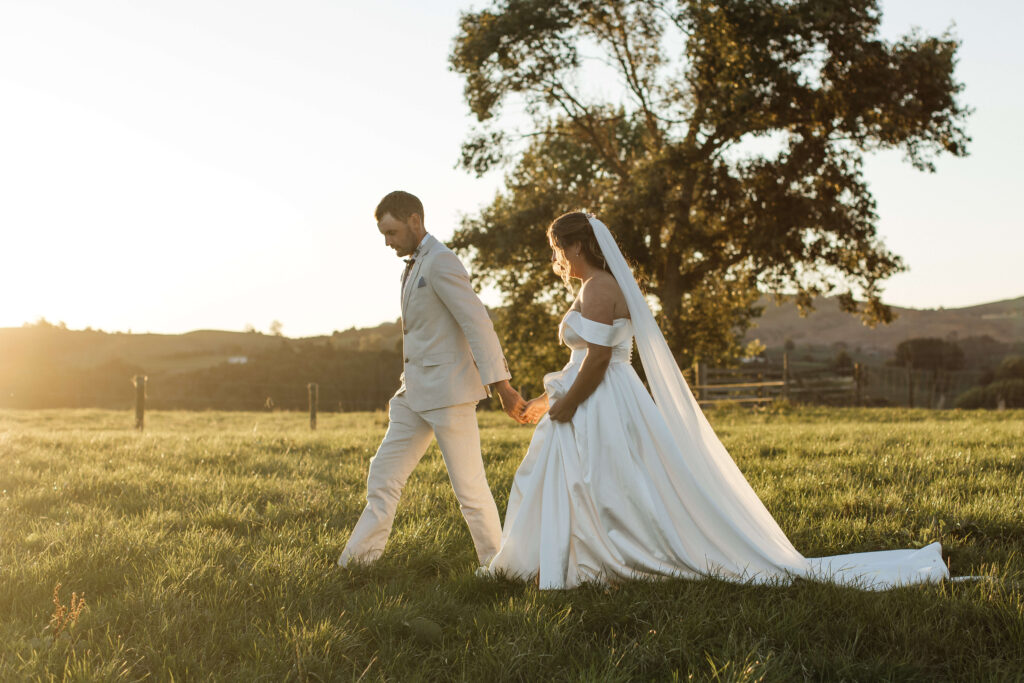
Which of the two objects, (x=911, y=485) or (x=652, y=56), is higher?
(x=652, y=56)

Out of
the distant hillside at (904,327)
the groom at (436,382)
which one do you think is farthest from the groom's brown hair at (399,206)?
the distant hillside at (904,327)

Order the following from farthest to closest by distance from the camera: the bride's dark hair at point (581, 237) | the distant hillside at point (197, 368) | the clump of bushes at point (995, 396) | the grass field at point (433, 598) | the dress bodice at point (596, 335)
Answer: the clump of bushes at point (995, 396) → the distant hillside at point (197, 368) → the bride's dark hair at point (581, 237) → the dress bodice at point (596, 335) → the grass field at point (433, 598)

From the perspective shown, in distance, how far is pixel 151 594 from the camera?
4.20 meters

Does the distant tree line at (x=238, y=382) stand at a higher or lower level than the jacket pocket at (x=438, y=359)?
lower

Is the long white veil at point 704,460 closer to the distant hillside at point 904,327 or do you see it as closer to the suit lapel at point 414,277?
the suit lapel at point 414,277

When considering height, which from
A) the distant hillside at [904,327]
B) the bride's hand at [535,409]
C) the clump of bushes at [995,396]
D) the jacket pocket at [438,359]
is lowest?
the clump of bushes at [995,396]

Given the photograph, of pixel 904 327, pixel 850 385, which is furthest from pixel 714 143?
pixel 904 327

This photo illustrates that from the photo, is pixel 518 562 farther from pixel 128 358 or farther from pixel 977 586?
pixel 128 358

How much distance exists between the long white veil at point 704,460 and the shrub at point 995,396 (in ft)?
147

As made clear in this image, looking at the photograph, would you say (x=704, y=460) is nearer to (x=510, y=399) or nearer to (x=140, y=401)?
(x=510, y=399)

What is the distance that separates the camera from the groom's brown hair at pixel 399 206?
4719mm

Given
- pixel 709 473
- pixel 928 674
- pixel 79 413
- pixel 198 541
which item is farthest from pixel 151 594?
pixel 79 413

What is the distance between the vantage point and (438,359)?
470 centimetres

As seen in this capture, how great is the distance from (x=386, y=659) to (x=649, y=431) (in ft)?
6.04
